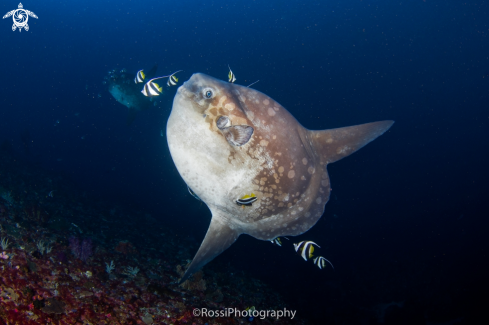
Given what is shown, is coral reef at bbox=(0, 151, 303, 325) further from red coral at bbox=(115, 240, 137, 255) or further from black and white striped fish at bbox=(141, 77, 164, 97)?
black and white striped fish at bbox=(141, 77, 164, 97)

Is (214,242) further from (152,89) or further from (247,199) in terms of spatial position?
(152,89)

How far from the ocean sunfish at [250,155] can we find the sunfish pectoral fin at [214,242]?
0.04ft

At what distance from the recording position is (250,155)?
245 centimetres

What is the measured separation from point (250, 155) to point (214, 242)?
134 cm

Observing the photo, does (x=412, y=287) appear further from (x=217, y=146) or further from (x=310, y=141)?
(x=217, y=146)

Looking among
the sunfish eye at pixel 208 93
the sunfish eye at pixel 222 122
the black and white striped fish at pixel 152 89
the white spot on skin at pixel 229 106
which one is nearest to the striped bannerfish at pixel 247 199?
the sunfish eye at pixel 222 122

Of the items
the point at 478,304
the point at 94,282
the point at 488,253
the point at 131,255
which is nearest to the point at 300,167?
the point at 94,282

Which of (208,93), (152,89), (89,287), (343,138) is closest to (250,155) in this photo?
(208,93)

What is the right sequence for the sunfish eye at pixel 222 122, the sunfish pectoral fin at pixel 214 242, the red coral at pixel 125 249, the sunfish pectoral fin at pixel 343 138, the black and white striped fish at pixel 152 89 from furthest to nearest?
the red coral at pixel 125 249 < the black and white striped fish at pixel 152 89 < the sunfish pectoral fin at pixel 214 242 < the sunfish pectoral fin at pixel 343 138 < the sunfish eye at pixel 222 122

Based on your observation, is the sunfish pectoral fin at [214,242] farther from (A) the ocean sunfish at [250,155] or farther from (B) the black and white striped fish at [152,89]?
(B) the black and white striped fish at [152,89]

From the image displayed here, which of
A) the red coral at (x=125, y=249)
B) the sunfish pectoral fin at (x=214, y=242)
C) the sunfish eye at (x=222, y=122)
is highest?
the sunfish eye at (x=222, y=122)

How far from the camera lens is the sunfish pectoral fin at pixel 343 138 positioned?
267cm

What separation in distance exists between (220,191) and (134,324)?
7.32ft

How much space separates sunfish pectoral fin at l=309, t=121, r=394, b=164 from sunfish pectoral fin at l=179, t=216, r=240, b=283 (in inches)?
63.4
